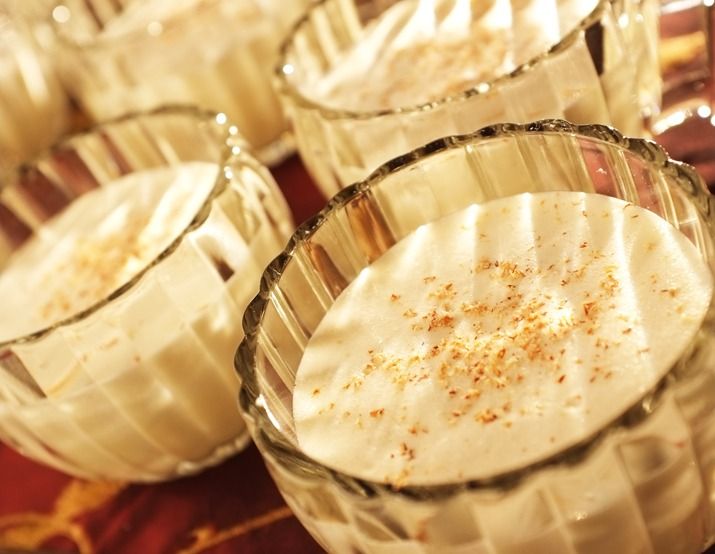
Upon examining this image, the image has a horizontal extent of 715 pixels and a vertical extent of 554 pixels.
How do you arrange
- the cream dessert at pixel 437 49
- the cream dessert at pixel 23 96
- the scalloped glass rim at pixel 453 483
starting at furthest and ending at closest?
1. the cream dessert at pixel 23 96
2. the cream dessert at pixel 437 49
3. the scalloped glass rim at pixel 453 483

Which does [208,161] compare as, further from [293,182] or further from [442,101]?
[442,101]

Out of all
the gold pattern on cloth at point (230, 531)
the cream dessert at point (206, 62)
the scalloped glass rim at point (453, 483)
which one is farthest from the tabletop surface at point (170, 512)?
the cream dessert at point (206, 62)

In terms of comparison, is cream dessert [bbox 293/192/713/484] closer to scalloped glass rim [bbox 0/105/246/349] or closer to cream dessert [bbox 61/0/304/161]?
scalloped glass rim [bbox 0/105/246/349]

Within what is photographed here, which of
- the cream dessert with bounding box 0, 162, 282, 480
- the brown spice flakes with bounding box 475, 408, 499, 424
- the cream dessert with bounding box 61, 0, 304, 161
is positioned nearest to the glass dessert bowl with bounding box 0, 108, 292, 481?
the cream dessert with bounding box 0, 162, 282, 480

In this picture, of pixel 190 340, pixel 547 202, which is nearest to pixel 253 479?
pixel 190 340

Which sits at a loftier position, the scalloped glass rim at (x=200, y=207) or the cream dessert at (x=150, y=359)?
the scalloped glass rim at (x=200, y=207)

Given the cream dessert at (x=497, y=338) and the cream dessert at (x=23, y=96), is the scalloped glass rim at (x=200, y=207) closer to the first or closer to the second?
the cream dessert at (x=497, y=338)

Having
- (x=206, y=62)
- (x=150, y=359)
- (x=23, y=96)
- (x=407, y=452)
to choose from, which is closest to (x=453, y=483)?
(x=407, y=452)
